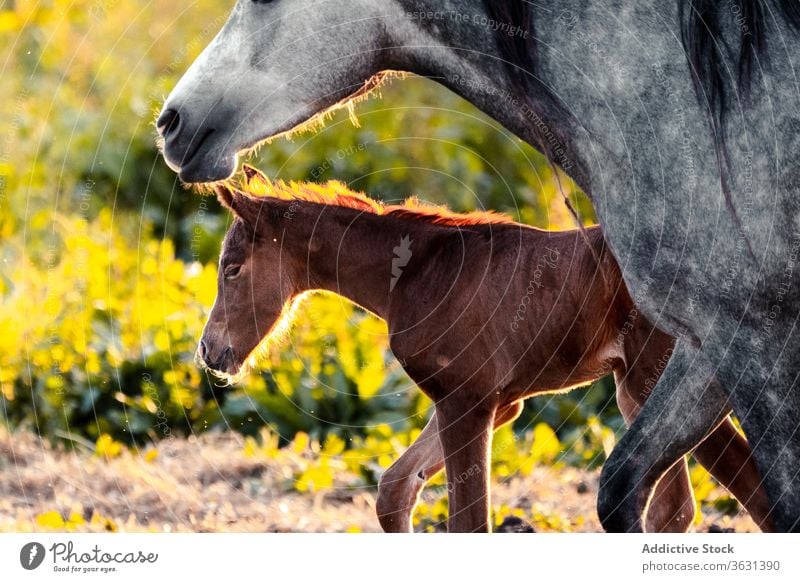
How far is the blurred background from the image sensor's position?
741cm

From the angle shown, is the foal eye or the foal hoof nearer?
the foal eye

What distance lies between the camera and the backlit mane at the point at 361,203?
212 inches

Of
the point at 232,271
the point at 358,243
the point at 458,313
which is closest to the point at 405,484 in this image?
the point at 458,313

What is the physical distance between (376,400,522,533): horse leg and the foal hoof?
1.02m

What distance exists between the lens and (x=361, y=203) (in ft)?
18.0

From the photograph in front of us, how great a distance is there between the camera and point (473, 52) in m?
4.42

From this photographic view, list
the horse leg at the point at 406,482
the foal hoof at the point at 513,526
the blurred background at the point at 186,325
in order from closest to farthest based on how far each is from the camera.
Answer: the horse leg at the point at 406,482 < the foal hoof at the point at 513,526 < the blurred background at the point at 186,325

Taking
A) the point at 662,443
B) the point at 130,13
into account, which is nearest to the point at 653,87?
the point at 662,443

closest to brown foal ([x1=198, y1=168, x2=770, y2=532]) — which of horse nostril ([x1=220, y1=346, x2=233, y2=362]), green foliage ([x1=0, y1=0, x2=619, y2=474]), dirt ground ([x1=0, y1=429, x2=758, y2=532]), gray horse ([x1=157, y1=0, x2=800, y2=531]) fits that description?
horse nostril ([x1=220, y1=346, x2=233, y2=362])

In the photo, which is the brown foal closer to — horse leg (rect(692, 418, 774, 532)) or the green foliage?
horse leg (rect(692, 418, 774, 532))

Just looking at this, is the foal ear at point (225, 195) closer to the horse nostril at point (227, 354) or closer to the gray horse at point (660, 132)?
the horse nostril at point (227, 354)

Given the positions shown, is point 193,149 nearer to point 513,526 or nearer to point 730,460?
point 730,460

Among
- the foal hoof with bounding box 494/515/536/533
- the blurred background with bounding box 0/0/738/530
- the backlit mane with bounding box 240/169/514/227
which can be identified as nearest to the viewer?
the backlit mane with bounding box 240/169/514/227
